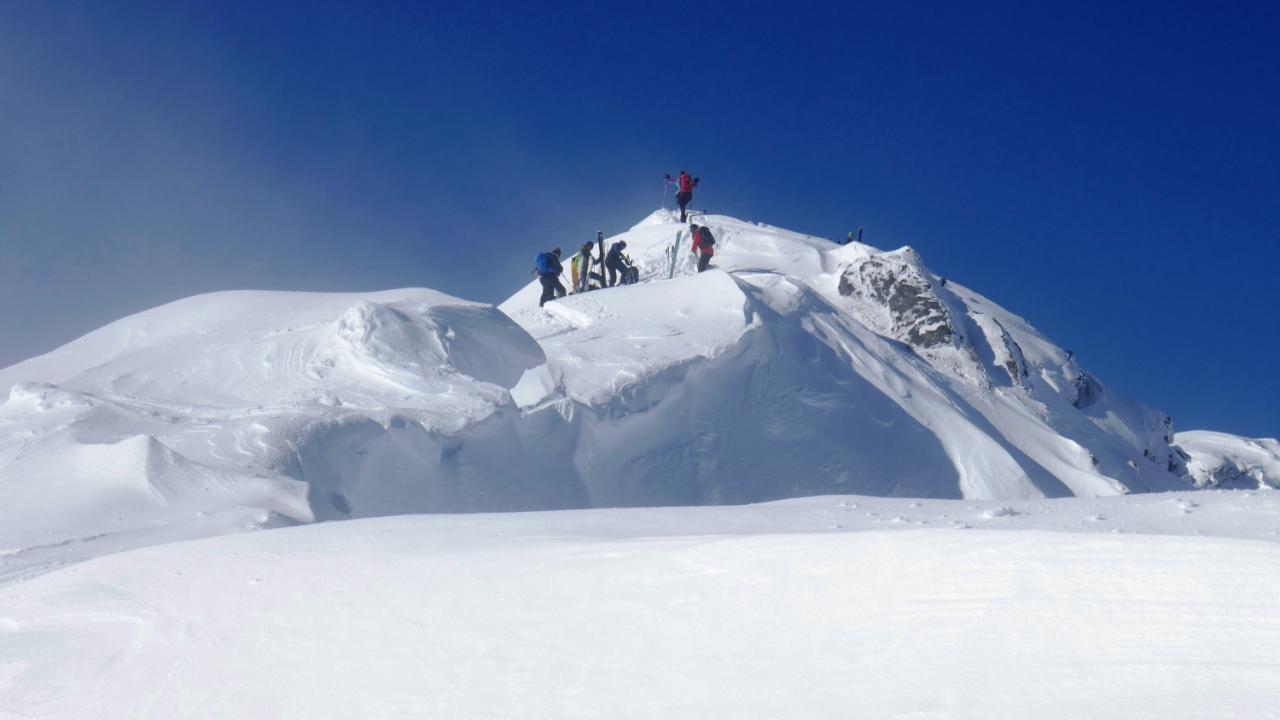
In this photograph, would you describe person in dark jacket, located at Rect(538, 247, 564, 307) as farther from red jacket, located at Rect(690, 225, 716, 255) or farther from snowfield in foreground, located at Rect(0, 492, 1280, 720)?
snowfield in foreground, located at Rect(0, 492, 1280, 720)

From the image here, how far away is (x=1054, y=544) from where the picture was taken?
424 cm

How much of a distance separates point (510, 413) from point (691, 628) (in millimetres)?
8844

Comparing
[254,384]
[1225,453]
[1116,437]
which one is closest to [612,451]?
[254,384]

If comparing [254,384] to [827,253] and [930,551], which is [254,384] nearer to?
[930,551]

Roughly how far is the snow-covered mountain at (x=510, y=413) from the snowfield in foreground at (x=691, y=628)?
371cm

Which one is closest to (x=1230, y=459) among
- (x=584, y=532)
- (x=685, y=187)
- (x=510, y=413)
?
(x=685, y=187)

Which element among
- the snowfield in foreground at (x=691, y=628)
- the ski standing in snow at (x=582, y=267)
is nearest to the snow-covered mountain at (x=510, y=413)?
the ski standing in snow at (x=582, y=267)

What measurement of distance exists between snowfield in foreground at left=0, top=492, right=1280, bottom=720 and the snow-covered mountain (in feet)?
12.2

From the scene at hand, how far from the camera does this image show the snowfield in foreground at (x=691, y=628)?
3445 mm

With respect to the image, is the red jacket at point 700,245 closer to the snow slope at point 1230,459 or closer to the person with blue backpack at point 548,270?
the person with blue backpack at point 548,270

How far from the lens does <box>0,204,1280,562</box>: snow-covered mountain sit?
10.1 metres

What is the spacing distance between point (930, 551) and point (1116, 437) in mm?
22094

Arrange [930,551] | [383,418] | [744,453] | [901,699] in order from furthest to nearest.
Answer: [744,453] → [383,418] → [930,551] → [901,699]

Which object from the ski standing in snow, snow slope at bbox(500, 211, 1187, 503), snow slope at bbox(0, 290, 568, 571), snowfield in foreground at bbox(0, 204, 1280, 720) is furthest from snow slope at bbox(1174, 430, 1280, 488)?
snow slope at bbox(0, 290, 568, 571)
